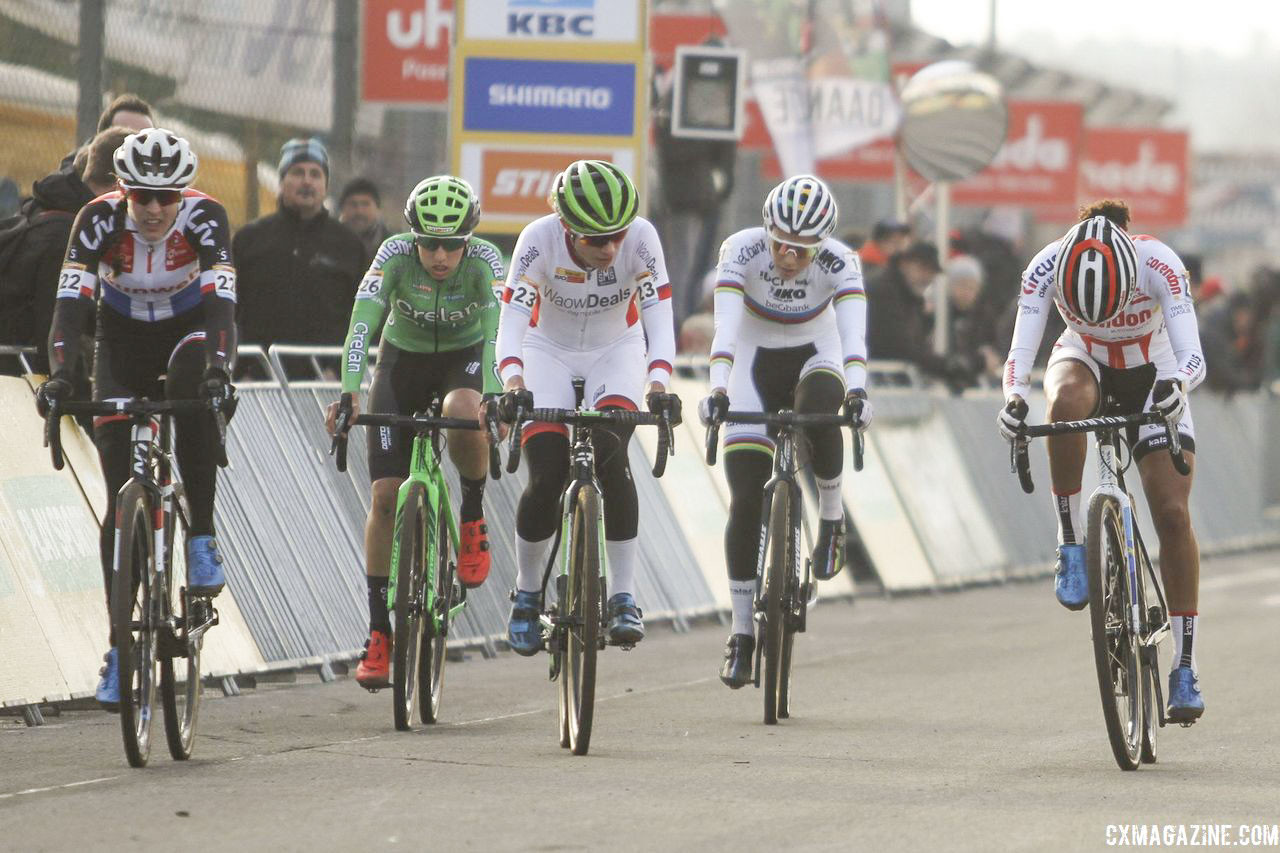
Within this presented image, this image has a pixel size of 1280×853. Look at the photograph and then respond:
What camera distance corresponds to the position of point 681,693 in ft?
39.3

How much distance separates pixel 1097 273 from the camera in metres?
9.32

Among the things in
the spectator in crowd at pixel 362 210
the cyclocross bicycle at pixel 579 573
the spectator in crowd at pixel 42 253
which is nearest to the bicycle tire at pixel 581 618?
the cyclocross bicycle at pixel 579 573

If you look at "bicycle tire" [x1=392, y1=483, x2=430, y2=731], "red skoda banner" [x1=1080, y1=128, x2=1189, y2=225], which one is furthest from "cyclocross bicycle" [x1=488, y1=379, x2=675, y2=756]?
"red skoda banner" [x1=1080, y1=128, x2=1189, y2=225]

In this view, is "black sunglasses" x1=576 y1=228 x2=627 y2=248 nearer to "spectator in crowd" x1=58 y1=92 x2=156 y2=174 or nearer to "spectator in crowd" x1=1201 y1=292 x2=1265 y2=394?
"spectator in crowd" x1=58 y1=92 x2=156 y2=174

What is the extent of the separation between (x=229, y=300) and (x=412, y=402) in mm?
1572

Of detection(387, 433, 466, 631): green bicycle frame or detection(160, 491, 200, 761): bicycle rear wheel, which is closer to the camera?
detection(160, 491, 200, 761): bicycle rear wheel

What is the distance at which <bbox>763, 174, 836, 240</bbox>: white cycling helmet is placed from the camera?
1088cm

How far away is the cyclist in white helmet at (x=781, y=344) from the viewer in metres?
10.9

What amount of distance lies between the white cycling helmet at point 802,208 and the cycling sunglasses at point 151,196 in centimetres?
278

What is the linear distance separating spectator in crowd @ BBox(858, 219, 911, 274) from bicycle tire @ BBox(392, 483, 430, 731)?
29.7 feet

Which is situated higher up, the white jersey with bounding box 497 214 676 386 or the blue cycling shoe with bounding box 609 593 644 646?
the white jersey with bounding box 497 214 676 386

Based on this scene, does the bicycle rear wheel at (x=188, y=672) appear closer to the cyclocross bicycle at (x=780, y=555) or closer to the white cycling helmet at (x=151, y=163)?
the white cycling helmet at (x=151, y=163)

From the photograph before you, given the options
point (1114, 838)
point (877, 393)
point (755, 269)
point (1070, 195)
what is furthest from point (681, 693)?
point (1070, 195)

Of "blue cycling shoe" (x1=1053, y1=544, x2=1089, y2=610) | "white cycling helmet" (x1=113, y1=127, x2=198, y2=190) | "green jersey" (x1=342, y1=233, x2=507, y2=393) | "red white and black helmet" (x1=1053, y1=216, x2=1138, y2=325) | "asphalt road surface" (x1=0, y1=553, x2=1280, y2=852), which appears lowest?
"asphalt road surface" (x1=0, y1=553, x2=1280, y2=852)
